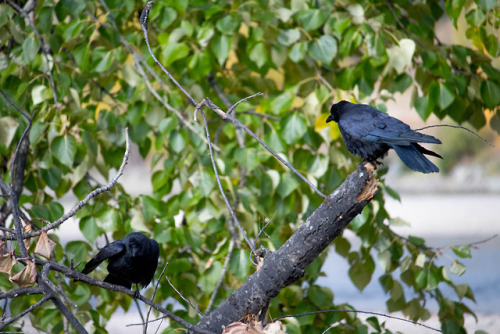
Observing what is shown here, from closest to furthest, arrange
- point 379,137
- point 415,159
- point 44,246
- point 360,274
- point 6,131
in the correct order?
1. point 44,246
2. point 415,159
3. point 379,137
4. point 6,131
5. point 360,274

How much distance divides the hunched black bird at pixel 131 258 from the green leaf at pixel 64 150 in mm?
338

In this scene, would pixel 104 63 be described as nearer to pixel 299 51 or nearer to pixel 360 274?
pixel 299 51

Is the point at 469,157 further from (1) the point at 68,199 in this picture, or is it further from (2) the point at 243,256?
(2) the point at 243,256

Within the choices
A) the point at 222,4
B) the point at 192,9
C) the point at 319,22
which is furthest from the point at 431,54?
the point at 192,9

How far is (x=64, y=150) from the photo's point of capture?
2049 mm

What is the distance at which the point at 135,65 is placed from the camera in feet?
7.50

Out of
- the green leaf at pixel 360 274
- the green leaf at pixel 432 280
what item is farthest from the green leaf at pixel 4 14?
the green leaf at pixel 432 280

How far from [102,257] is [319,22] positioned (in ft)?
3.75

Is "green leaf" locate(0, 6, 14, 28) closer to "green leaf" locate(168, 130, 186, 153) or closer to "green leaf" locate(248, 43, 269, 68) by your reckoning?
"green leaf" locate(168, 130, 186, 153)

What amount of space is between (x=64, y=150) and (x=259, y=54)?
0.80 m

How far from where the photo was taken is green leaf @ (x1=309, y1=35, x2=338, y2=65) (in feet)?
7.04

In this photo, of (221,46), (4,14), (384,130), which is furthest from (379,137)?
(4,14)

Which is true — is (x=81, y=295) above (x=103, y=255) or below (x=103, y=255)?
below

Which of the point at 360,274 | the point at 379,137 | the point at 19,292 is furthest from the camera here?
the point at 360,274
